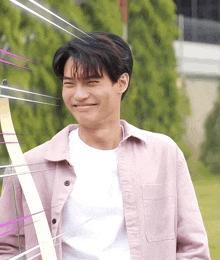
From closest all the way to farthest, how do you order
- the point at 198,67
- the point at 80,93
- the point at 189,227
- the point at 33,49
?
1. the point at 80,93
2. the point at 189,227
3. the point at 33,49
4. the point at 198,67

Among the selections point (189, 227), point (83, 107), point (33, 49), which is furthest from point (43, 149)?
point (33, 49)

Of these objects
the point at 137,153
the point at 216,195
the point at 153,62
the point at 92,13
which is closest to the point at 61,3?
the point at 92,13

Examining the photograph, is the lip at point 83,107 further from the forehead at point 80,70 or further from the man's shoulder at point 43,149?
the man's shoulder at point 43,149

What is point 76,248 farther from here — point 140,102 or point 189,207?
point 140,102

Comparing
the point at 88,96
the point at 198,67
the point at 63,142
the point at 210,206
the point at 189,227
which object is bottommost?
the point at 210,206

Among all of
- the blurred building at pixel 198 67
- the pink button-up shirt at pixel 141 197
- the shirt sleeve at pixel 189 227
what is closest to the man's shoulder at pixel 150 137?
the pink button-up shirt at pixel 141 197

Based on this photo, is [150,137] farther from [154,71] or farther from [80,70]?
[154,71]

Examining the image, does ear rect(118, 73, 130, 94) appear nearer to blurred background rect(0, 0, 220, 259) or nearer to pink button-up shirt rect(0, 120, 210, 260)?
pink button-up shirt rect(0, 120, 210, 260)

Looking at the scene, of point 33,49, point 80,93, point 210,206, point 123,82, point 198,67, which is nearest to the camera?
point 80,93

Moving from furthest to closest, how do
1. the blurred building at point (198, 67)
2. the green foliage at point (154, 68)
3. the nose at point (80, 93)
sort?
the blurred building at point (198, 67) → the green foliage at point (154, 68) → the nose at point (80, 93)

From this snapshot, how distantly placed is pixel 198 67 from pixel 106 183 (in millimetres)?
7886

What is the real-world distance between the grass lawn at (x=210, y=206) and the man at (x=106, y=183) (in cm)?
314

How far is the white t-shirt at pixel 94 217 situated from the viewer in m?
1.02

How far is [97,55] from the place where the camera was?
0.93m
